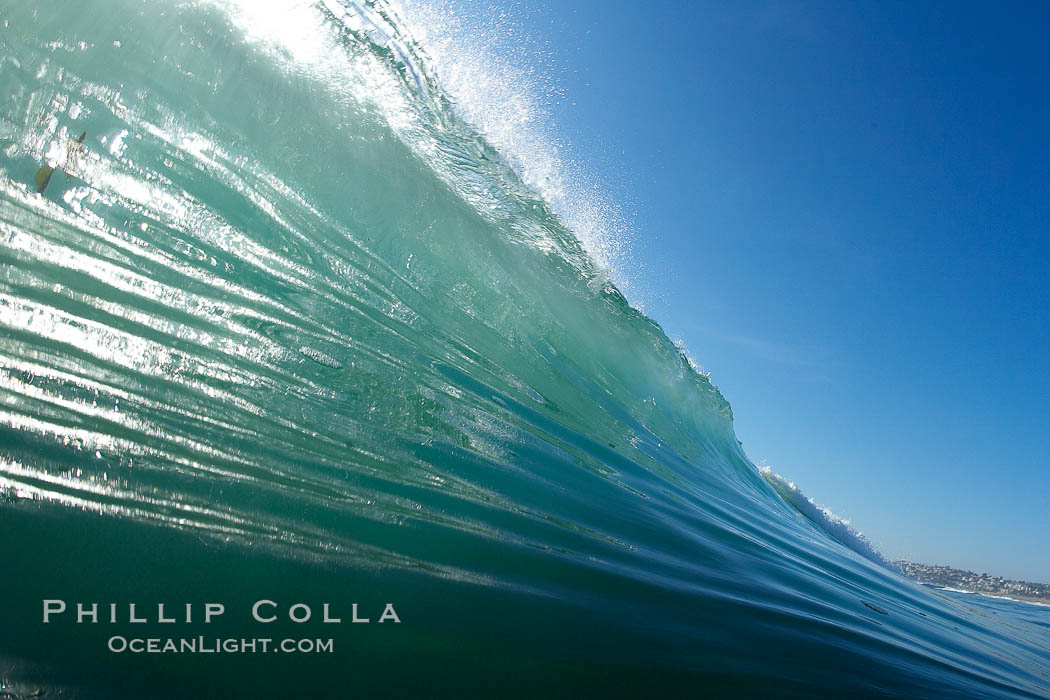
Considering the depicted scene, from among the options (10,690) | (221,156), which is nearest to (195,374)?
(10,690)

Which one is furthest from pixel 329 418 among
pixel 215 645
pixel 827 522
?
pixel 827 522

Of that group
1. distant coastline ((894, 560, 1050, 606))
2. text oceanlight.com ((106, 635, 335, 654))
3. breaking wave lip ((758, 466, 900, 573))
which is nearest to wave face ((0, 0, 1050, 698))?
text oceanlight.com ((106, 635, 335, 654))

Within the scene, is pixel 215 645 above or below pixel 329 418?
below

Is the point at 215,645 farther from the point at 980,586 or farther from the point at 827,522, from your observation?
the point at 980,586

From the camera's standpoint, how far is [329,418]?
241 cm

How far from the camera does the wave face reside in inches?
63.1

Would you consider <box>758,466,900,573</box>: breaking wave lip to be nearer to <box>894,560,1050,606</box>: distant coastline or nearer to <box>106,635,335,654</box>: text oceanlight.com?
<box>894,560,1050,606</box>: distant coastline

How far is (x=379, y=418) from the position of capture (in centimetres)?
264

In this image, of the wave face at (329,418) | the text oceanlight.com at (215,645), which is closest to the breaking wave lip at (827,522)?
the wave face at (329,418)

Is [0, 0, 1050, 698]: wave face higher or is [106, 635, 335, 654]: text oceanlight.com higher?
[0, 0, 1050, 698]: wave face

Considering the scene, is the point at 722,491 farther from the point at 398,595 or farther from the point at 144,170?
the point at 144,170

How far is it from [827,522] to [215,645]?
9.85m

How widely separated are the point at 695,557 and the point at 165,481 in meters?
2.49

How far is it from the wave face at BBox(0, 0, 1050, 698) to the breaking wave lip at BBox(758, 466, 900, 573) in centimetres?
405
